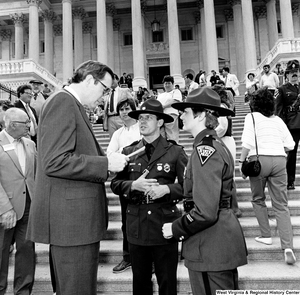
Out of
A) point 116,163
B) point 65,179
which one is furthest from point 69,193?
point 116,163

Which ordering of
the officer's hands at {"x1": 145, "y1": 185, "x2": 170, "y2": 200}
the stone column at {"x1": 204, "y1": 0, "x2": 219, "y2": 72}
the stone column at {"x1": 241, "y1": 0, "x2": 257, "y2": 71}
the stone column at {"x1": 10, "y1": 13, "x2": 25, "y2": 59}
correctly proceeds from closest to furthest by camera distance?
the officer's hands at {"x1": 145, "y1": 185, "x2": 170, "y2": 200} < the stone column at {"x1": 241, "y1": 0, "x2": 257, "y2": 71} < the stone column at {"x1": 204, "y1": 0, "x2": 219, "y2": 72} < the stone column at {"x1": 10, "y1": 13, "x2": 25, "y2": 59}

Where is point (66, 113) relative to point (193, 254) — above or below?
above

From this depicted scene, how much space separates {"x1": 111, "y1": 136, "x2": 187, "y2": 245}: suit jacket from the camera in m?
2.64

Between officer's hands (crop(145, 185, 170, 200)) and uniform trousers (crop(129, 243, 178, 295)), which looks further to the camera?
uniform trousers (crop(129, 243, 178, 295))

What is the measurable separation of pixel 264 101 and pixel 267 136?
0.48m

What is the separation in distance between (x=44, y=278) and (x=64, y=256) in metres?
2.17

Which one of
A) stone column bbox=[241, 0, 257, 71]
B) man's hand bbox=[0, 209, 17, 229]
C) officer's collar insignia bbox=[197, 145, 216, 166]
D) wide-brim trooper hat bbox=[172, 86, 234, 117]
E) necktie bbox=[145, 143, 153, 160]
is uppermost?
stone column bbox=[241, 0, 257, 71]

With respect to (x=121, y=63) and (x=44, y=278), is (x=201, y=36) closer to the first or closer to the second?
(x=121, y=63)

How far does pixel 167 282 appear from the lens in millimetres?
2633

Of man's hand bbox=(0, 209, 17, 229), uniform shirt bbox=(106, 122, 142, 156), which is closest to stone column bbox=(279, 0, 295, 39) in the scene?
uniform shirt bbox=(106, 122, 142, 156)

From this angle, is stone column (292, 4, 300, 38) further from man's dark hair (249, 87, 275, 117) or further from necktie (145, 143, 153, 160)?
necktie (145, 143, 153, 160)

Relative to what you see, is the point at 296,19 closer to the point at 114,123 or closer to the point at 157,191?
the point at 114,123

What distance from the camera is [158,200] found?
2.71 metres

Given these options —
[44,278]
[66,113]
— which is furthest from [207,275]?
[44,278]
